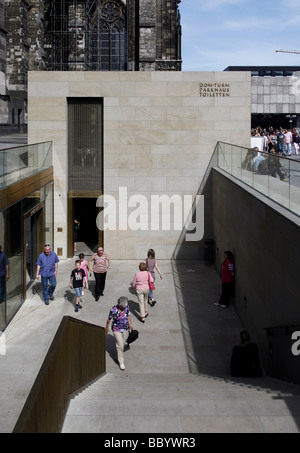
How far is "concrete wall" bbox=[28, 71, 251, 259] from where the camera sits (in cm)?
2084

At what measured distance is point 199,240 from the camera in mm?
21531

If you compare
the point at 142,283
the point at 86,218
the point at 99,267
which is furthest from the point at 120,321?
the point at 86,218

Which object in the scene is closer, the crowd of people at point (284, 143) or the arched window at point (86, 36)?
the crowd of people at point (284, 143)

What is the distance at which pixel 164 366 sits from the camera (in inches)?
464

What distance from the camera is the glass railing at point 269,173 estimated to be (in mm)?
9961

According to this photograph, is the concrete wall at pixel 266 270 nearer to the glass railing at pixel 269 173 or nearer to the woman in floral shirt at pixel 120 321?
the glass railing at pixel 269 173

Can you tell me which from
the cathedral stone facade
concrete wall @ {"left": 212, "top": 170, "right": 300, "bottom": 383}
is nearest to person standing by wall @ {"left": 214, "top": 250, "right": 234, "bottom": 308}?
concrete wall @ {"left": 212, "top": 170, "right": 300, "bottom": 383}

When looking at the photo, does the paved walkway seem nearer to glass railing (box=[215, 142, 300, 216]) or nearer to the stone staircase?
the stone staircase

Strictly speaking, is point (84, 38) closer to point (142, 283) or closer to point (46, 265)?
point (46, 265)

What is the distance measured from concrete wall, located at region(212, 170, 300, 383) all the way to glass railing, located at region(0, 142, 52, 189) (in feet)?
17.8

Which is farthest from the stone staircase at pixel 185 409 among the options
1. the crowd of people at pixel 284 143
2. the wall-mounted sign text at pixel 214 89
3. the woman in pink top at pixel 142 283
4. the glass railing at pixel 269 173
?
the crowd of people at pixel 284 143

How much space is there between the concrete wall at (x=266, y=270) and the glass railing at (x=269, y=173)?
0.64 ft
